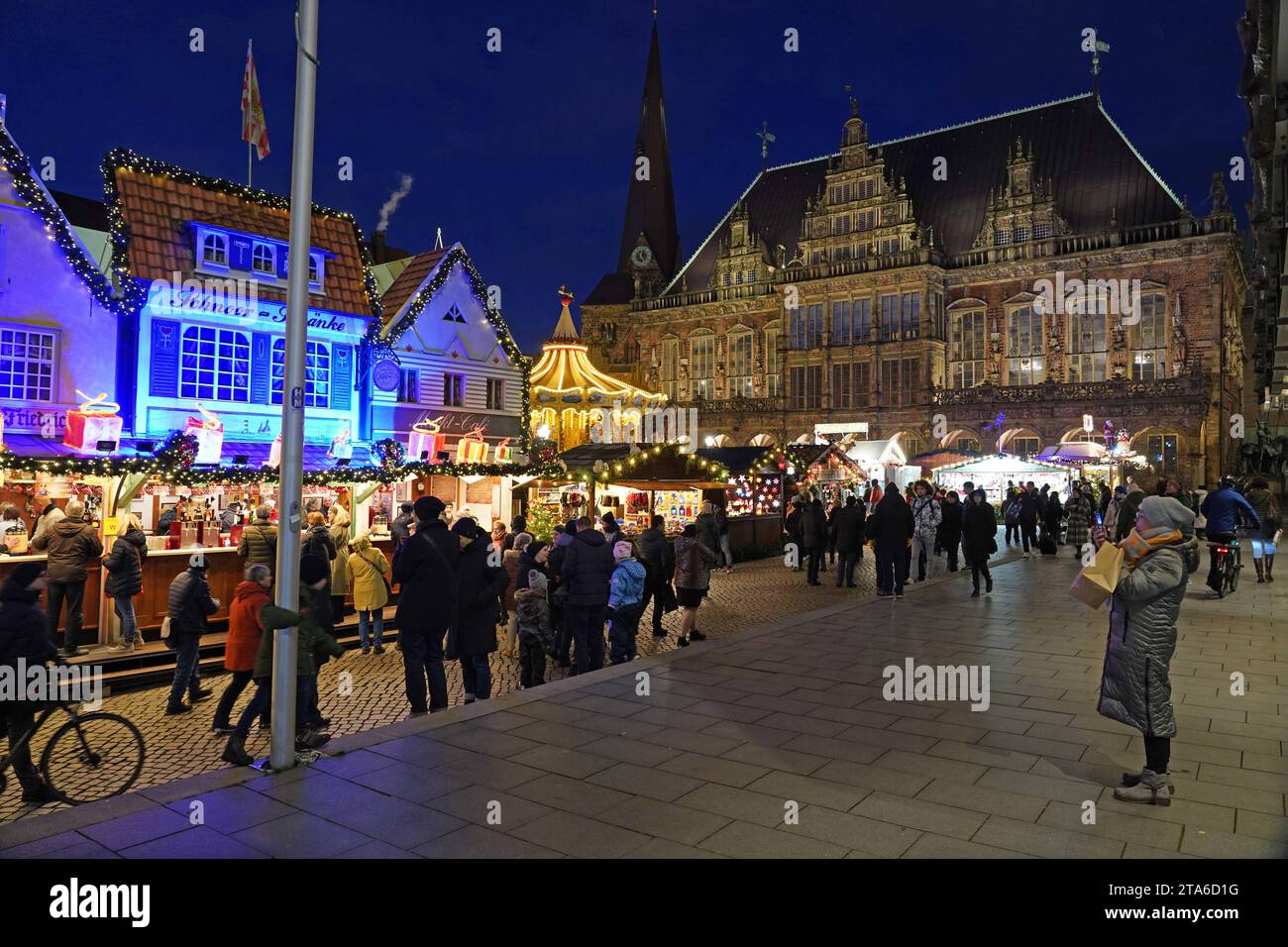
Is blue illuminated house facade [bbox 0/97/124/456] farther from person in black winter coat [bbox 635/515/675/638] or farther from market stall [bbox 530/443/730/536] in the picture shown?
person in black winter coat [bbox 635/515/675/638]

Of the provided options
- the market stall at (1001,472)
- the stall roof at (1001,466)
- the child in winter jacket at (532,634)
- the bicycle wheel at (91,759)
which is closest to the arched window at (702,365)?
the market stall at (1001,472)

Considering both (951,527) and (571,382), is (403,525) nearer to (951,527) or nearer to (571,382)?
(951,527)

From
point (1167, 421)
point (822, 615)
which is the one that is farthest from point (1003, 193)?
point (822, 615)

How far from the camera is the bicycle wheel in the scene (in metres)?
5.77

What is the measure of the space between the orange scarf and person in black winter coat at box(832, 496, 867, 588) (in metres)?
11.2

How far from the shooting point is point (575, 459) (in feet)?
72.5

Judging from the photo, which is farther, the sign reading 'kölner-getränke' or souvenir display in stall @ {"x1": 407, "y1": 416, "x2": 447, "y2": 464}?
souvenir display in stall @ {"x1": 407, "y1": 416, "x2": 447, "y2": 464}

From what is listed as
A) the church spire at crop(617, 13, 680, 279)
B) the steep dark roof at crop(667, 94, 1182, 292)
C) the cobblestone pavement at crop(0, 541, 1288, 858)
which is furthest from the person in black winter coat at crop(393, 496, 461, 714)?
the church spire at crop(617, 13, 680, 279)

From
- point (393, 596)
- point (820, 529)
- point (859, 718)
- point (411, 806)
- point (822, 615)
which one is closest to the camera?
point (411, 806)

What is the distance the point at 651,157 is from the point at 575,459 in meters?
42.0

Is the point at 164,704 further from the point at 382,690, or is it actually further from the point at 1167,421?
the point at 1167,421

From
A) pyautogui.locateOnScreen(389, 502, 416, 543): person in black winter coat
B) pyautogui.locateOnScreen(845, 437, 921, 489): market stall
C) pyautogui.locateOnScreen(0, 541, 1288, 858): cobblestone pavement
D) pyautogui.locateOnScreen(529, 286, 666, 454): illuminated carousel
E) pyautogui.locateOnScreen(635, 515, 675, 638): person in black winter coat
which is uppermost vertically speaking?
pyautogui.locateOnScreen(529, 286, 666, 454): illuminated carousel

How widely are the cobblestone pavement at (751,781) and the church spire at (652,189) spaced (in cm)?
5187

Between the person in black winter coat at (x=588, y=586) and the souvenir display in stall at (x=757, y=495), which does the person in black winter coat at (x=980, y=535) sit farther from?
the souvenir display in stall at (x=757, y=495)
